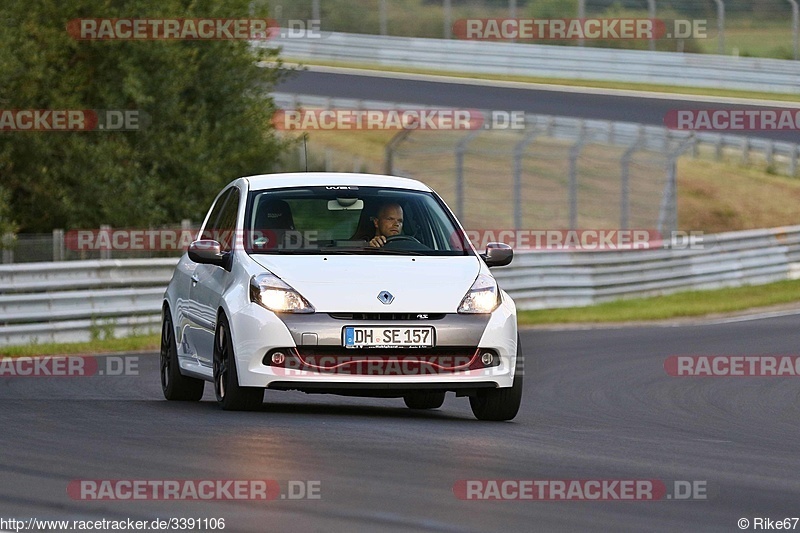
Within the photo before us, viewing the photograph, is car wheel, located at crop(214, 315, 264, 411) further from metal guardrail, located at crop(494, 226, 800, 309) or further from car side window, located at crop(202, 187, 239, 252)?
metal guardrail, located at crop(494, 226, 800, 309)

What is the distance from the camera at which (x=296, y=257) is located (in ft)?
34.4

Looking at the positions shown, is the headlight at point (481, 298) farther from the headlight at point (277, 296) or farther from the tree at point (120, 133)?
the tree at point (120, 133)

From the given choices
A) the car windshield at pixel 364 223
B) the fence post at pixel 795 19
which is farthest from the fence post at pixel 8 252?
the fence post at pixel 795 19

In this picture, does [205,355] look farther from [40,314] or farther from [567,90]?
[567,90]

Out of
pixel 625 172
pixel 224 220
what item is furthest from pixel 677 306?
pixel 224 220

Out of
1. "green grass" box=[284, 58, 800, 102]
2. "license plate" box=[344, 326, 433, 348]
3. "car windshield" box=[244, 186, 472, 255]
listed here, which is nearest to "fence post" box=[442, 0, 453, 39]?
"green grass" box=[284, 58, 800, 102]

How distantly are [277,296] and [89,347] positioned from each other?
8676 mm

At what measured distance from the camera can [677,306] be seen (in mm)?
26281

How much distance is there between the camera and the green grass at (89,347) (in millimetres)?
17734

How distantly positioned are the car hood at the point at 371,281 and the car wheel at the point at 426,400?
1.63m

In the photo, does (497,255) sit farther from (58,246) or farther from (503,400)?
(58,246)

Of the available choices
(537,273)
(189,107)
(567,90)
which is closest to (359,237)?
(537,273)

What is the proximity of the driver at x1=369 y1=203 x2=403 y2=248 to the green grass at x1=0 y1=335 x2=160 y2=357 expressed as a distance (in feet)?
25.0

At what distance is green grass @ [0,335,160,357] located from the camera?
17734 mm
